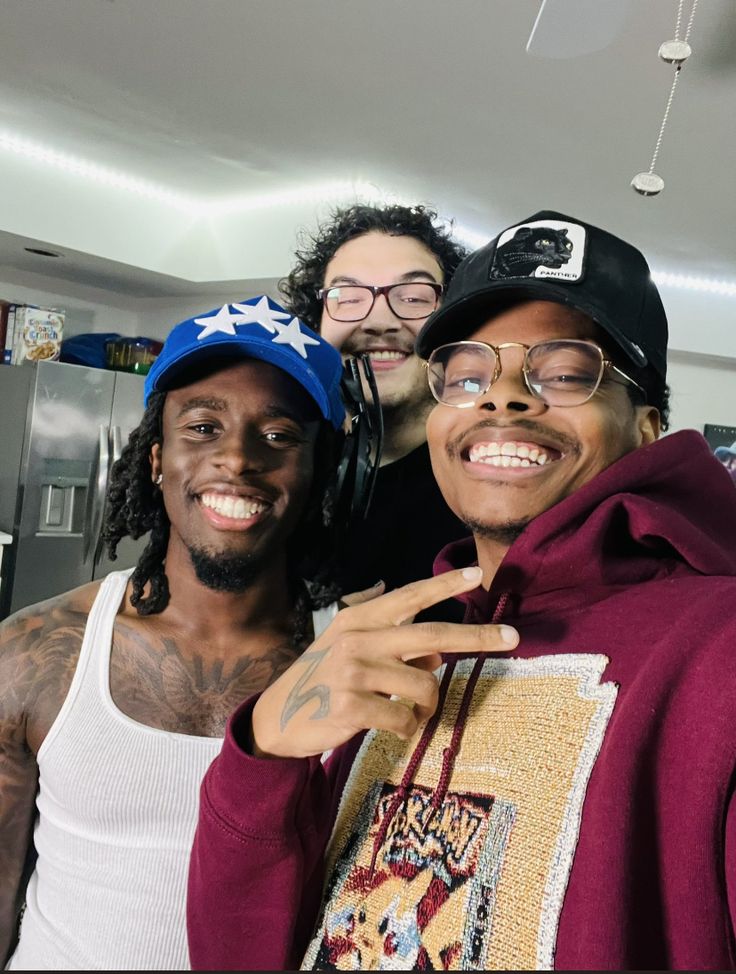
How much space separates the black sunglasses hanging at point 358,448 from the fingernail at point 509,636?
1.94 ft

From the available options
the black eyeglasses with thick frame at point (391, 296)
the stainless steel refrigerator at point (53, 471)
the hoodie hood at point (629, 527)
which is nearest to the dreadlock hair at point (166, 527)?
the black eyeglasses with thick frame at point (391, 296)

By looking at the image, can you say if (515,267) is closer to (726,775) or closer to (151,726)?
(726,775)

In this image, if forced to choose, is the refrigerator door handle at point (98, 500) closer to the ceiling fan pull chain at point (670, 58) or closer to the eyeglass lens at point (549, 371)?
the ceiling fan pull chain at point (670, 58)

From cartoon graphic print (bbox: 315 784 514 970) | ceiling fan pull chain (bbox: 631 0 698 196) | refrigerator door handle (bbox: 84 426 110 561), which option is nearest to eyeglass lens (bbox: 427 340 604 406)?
cartoon graphic print (bbox: 315 784 514 970)

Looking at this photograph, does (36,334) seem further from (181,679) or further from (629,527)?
(629,527)

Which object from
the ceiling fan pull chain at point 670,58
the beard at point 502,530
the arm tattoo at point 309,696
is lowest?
the arm tattoo at point 309,696

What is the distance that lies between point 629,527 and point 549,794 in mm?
215

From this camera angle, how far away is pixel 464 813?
25.5 inches

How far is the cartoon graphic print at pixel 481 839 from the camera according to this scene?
1.91 ft

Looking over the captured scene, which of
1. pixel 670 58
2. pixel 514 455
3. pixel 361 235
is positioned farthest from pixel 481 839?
pixel 670 58

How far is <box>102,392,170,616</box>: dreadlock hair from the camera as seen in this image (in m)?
1.17

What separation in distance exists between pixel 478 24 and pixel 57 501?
262 centimetres

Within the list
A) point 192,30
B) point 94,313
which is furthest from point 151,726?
point 94,313

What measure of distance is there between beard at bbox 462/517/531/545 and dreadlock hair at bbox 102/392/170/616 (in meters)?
0.55
